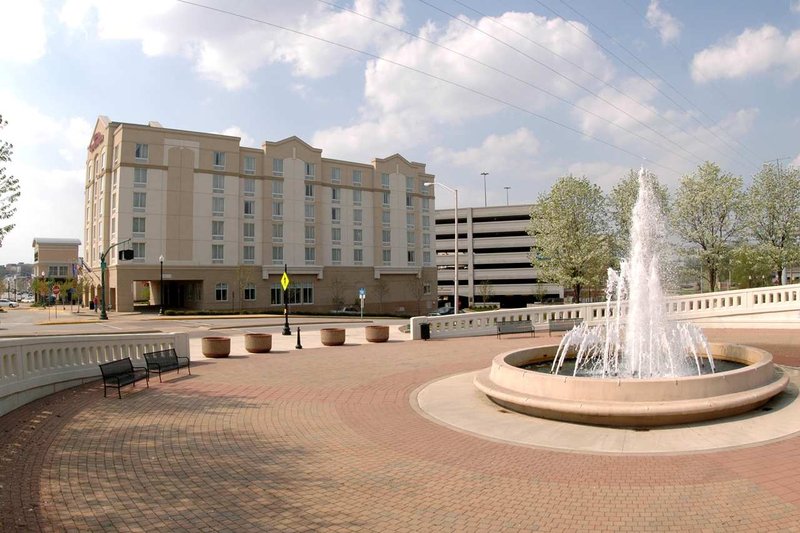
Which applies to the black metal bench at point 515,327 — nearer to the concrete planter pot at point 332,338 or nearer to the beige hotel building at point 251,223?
the concrete planter pot at point 332,338

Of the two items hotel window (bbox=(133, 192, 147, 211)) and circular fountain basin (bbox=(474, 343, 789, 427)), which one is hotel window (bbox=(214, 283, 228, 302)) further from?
circular fountain basin (bbox=(474, 343, 789, 427))

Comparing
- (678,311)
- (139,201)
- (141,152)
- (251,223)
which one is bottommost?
(678,311)

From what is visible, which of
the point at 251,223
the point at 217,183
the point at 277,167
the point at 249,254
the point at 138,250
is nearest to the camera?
the point at 138,250

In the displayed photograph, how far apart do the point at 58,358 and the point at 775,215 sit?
46547 millimetres

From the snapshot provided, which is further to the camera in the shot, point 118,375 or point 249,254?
point 249,254

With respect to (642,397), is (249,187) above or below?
above

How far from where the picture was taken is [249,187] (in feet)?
212

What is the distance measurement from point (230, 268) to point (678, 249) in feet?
153

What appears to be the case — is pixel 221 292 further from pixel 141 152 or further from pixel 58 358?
pixel 58 358

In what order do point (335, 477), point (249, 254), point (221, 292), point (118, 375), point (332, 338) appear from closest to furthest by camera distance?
point (335, 477) < point (118, 375) < point (332, 338) < point (221, 292) < point (249, 254)

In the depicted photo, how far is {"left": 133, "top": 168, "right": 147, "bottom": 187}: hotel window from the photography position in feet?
188

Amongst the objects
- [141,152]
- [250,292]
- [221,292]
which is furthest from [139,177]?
[250,292]

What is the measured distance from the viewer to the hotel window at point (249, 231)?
64.2 metres

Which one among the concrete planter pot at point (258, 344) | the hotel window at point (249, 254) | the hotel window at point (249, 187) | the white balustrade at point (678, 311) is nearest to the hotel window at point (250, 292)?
the hotel window at point (249, 254)
